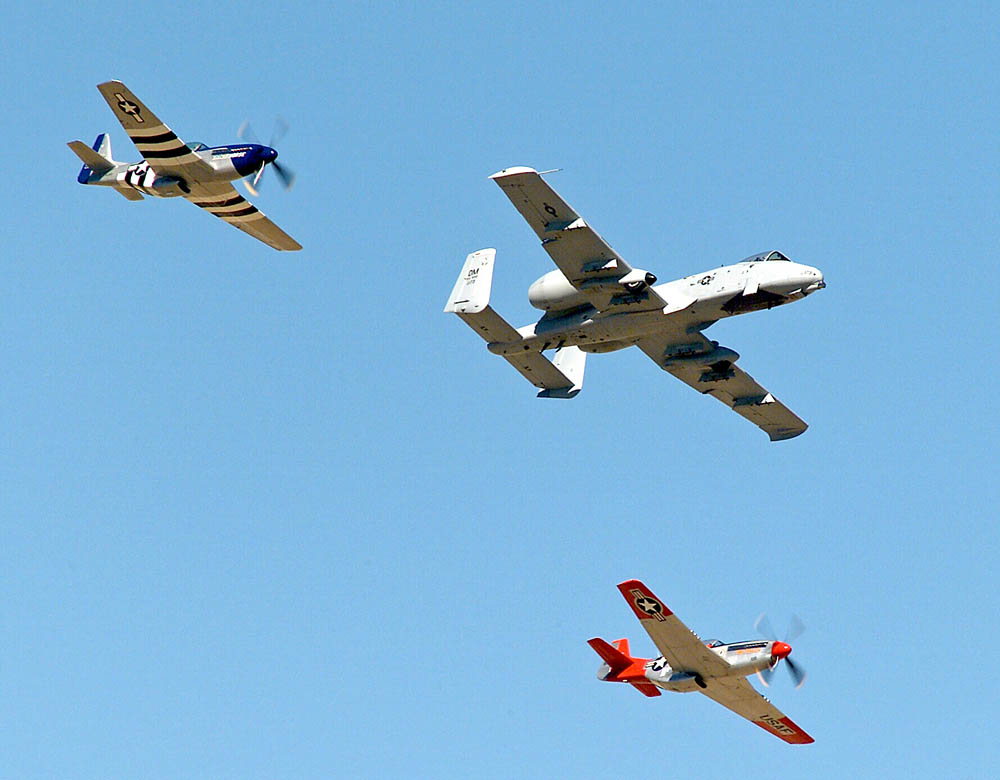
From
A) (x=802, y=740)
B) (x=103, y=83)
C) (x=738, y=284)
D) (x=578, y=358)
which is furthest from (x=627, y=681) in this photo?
(x=103, y=83)

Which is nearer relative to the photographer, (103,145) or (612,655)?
(612,655)

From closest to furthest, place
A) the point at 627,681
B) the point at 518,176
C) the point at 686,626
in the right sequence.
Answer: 1. the point at 518,176
2. the point at 686,626
3. the point at 627,681

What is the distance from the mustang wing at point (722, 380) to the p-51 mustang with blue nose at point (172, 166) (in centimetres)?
1730

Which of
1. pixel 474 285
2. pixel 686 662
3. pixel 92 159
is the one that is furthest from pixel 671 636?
pixel 92 159

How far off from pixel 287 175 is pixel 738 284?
1888 cm

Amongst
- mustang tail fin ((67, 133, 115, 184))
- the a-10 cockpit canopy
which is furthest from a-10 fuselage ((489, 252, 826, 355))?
mustang tail fin ((67, 133, 115, 184))

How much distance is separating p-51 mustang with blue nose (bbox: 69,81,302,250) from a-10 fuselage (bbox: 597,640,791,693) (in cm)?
2500

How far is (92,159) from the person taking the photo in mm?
61375

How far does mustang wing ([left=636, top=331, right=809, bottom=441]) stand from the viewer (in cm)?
5850

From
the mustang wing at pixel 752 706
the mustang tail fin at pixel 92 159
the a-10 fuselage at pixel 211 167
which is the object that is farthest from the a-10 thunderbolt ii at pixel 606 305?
the mustang tail fin at pixel 92 159

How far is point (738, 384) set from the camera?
200ft

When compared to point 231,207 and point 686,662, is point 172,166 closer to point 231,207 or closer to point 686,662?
point 231,207

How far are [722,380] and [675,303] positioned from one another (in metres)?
6.06

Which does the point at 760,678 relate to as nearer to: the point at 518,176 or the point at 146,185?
the point at 518,176
